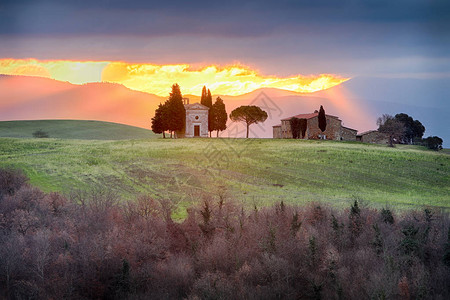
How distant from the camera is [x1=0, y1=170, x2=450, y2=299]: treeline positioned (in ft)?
75.6

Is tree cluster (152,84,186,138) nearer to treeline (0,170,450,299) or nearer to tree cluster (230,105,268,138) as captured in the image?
tree cluster (230,105,268,138)

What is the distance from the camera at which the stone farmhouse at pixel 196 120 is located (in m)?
85.5

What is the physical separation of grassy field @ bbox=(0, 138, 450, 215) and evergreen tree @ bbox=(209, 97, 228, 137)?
66.1 feet

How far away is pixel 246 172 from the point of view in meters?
49.9

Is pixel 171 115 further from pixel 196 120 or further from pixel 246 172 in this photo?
pixel 246 172

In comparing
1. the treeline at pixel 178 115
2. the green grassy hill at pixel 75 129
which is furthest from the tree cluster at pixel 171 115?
the green grassy hill at pixel 75 129

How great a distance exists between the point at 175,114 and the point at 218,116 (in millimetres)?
8330

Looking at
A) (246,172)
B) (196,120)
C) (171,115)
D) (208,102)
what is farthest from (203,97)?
(246,172)

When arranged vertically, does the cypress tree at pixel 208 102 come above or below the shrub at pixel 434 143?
above

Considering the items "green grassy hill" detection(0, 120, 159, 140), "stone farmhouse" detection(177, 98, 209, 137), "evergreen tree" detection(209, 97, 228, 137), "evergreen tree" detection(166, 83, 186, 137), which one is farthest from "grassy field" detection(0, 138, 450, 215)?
"green grassy hill" detection(0, 120, 159, 140)

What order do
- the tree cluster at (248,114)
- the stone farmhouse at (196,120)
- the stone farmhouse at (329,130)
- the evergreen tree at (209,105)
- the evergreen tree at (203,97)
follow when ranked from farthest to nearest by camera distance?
1. the evergreen tree at (203,97)
2. the tree cluster at (248,114)
3. the evergreen tree at (209,105)
4. the stone farmhouse at (329,130)
5. the stone farmhouse at (196,120)

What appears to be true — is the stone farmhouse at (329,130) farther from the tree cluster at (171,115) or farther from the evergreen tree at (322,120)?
the tree cluster at (171,115)

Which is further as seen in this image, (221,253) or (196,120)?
(196,120)

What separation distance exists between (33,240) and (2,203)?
8.34m
